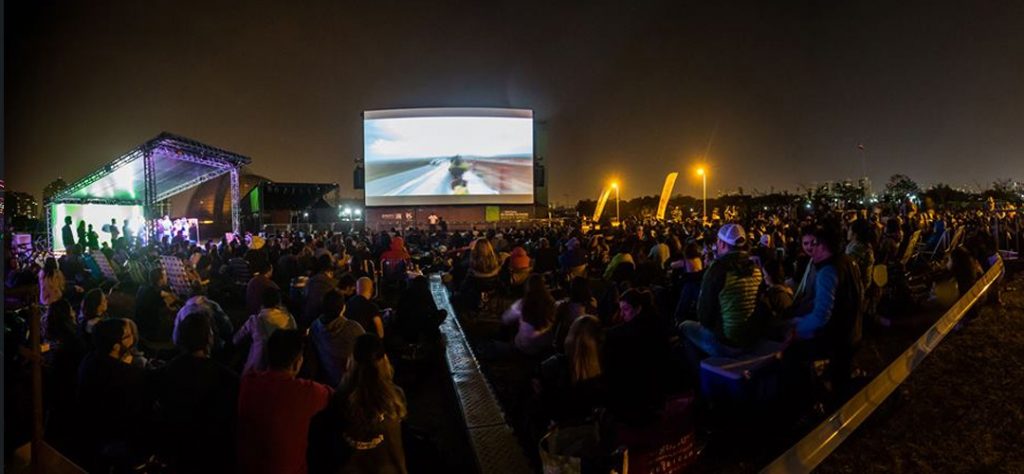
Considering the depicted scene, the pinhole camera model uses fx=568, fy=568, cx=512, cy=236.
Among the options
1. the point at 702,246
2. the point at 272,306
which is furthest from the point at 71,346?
the point at 702,246

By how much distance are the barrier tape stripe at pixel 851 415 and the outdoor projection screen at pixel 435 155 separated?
2332 centimetres

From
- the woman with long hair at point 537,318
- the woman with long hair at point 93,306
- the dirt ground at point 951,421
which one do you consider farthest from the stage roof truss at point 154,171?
the dirt ground at point 951,421

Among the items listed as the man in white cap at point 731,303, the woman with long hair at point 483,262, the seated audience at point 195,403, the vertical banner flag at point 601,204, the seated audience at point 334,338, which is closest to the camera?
the seated audience at point 195,403

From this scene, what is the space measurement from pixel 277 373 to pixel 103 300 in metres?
3.39

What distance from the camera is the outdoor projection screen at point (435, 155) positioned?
2806 cm

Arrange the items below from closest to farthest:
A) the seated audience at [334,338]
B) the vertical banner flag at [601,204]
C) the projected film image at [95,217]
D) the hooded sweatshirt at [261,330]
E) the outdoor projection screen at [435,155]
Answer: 1. the hooded sweatshirt at [261,330]
2. the seated audience at [334,338]
3. the projected film image at [95,217]
4. the outdoor projection screen at [435,155]
5. the vertical banner flag at [601,204]

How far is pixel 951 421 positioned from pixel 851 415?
1235 millimetres

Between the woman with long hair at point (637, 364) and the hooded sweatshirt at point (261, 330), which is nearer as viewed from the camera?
the woman with long hair at point (637, 364)

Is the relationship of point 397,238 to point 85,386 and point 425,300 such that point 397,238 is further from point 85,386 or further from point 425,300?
point 85,386

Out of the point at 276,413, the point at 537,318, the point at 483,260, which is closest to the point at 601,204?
the point at 483,260

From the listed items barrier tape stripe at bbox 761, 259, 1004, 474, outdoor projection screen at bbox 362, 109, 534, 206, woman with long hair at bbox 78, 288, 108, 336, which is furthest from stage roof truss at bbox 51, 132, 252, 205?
barrier tape stripe at bbox 761, 259, 1004, 474

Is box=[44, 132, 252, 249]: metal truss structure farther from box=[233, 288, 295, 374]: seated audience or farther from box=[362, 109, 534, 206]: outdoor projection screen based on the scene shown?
box=[233, 288, 295, 374]: seated audience

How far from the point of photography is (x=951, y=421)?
4.23 meters

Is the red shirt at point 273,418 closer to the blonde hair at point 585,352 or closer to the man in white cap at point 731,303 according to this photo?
the blonde hair at point 585,352
